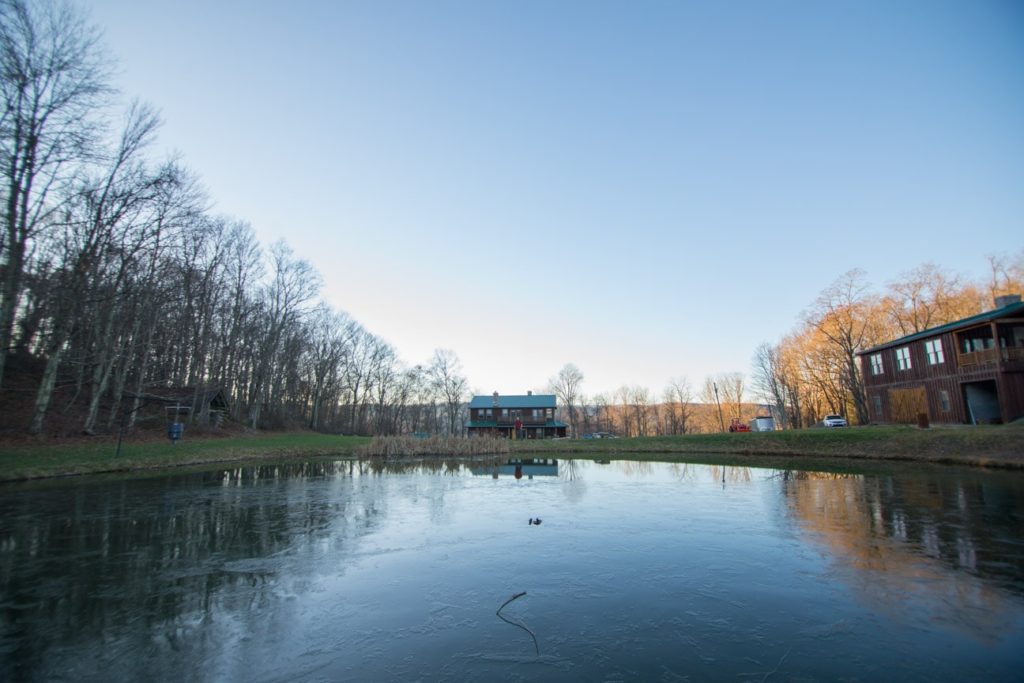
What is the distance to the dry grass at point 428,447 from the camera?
3009cm

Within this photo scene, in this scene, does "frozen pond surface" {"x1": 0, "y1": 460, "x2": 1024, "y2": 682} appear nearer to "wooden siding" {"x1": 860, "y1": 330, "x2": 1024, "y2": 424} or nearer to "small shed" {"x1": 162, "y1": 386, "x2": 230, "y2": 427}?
"wooden siding" {"x1": 860, "y1": 330, "x2": 1024, "y2": 424}

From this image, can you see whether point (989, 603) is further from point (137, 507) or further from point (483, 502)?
point (137, 507)

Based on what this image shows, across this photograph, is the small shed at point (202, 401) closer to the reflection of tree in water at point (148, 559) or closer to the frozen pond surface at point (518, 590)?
the reflection of tree in water at point (148, 559)

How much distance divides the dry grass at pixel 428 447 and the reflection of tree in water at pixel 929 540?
21.1 meters

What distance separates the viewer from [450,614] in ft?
17.0

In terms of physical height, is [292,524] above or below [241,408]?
below

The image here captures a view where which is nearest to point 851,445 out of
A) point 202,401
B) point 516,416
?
point 516,416

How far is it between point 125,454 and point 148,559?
18124mm

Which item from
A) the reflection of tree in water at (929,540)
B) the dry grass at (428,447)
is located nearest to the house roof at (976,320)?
the reflection of tree in water at (929,540)

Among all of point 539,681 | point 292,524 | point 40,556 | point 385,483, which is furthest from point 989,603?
point 385,483

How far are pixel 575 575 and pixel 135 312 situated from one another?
3307 cm

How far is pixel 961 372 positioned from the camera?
1062 inches

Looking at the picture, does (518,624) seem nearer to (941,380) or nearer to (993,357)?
(993,357)

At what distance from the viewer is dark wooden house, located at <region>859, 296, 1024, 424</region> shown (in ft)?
81.2
